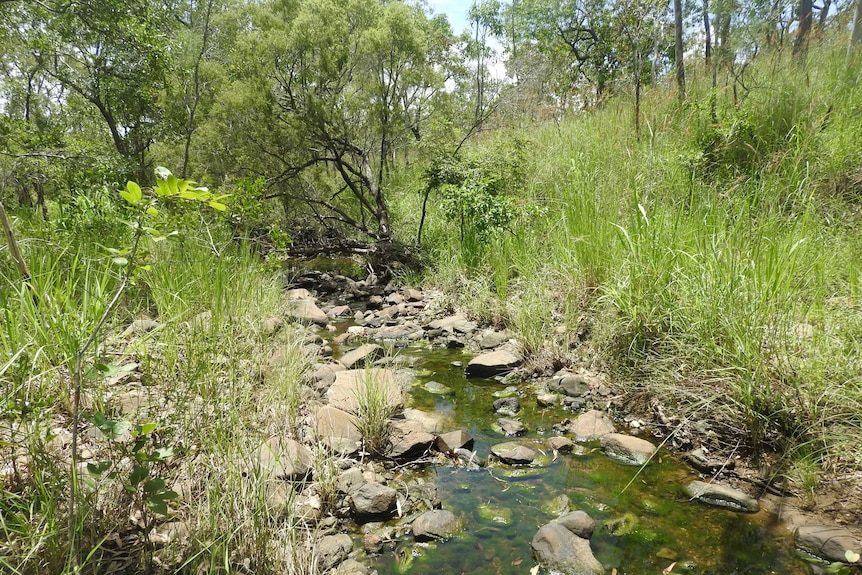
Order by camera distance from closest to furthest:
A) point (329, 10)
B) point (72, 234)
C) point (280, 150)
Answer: point (72, 234), point (329, 10), point (280, 150)

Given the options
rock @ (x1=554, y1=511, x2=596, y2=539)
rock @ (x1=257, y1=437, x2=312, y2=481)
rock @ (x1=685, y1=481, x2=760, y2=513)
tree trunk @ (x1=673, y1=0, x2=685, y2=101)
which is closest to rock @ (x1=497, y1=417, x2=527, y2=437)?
rock @ (x1=554, y1=511, x2=596, y2=539)

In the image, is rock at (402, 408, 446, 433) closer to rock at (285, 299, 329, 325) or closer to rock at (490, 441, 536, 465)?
rock at (490, 441, 536, 465)

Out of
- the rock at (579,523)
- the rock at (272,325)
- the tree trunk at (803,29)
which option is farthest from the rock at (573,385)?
the tree trunk at (803,29)

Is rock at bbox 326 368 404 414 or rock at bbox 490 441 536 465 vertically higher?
rock at bbox 326 368 404 414

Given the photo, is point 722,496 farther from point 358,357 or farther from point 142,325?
point 142,325

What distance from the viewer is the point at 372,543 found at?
2.23 m

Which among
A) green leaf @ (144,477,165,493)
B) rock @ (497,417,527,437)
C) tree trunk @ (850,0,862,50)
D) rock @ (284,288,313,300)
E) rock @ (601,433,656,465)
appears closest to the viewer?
green leaf @ (144,477,165,493)

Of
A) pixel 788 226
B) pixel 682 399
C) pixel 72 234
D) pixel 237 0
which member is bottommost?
pixel 682 399

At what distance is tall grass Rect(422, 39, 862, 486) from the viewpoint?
253 cm

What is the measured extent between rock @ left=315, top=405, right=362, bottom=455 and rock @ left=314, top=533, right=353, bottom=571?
0.60 metres

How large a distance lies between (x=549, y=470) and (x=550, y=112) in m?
7.47

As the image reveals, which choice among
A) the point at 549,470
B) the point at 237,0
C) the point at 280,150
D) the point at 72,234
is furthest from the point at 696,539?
the point at 237,0

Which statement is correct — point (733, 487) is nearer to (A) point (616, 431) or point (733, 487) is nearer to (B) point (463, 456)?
(A) point (616, 431)

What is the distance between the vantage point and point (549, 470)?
2.81 meters
